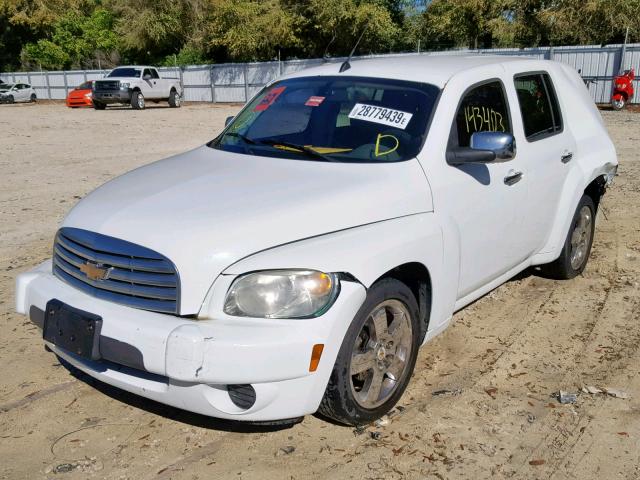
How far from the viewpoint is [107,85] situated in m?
30.2

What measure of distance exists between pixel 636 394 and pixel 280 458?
205 cm

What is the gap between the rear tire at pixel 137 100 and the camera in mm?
30531

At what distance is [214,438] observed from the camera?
334 cm

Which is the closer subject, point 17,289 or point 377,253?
point 377,253

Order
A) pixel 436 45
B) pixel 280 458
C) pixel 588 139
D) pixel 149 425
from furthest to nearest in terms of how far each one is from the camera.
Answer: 1. pixel 436 45
2. pixel 588 139
3. pixel 149 425
4. pixel 280 458

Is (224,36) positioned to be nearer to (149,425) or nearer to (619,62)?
(619,62)

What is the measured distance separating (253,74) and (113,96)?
Result: 9.27m

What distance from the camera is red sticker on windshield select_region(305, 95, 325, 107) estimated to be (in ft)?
14.1

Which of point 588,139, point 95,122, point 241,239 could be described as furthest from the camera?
point 95,122

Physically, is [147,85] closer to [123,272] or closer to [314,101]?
[314,101]

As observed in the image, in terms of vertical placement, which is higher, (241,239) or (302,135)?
(302,135)

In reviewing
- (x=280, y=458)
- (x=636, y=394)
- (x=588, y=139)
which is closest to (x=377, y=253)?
(x=280, y=458)

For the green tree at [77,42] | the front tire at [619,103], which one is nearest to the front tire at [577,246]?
the front tire at [619,103]

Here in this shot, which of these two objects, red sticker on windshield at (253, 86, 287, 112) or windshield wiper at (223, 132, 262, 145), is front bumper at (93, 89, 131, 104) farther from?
windshield wiper at (223, 132, 262, 145)
